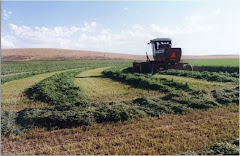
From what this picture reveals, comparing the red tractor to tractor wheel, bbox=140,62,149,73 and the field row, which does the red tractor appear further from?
the field row

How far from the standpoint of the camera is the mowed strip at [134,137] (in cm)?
615

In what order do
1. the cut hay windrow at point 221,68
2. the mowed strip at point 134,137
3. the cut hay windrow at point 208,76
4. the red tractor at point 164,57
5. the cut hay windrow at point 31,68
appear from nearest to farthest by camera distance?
the mowed strip at point 134,137 < the cut hay windrow at point 208,76 < the red tractor at point 164,57 < the cut hay windrow at point 221,68 < the cut hay windrow at point 31,68

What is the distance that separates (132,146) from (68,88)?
917cm

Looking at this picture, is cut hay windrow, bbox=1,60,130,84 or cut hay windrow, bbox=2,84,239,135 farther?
cut hay windrow, bbox=1,60,130,84

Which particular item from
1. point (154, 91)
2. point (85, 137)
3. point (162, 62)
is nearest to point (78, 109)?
point (85, 137)

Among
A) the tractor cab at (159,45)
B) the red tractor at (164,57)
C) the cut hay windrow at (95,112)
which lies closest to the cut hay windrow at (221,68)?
the red tractor at (164,57)

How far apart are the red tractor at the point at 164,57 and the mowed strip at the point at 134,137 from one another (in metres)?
12.7

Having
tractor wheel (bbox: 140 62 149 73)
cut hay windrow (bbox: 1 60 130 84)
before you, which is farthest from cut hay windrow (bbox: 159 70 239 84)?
cut hay windrow (bbox: 1 60 130 84)

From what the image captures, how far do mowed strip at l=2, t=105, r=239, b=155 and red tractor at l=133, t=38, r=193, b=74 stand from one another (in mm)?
12746

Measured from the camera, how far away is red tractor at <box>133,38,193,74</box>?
21.0 meters

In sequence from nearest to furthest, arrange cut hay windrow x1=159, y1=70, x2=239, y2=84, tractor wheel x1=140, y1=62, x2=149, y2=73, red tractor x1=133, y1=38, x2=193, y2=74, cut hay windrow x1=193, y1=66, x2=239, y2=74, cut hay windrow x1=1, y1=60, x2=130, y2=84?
1. cut hay windrow x1=159, y1=70, x2=239, y2=84
2. red tractor x1=133, y1=38, x2=193, y2=74
3. tractor wheel x1=140, y1=62, x2=149, y2=73
4. cut hay windrow x1=193, y1=66, x2=239, y2=74
5. cut hay windrow x1=1, y1=60, x2=130, y2=84

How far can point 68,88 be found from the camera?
578 inches

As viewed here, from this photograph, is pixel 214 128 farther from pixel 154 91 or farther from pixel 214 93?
pixel 154 91

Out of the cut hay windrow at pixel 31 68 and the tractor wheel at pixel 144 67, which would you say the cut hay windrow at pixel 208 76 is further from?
the cut hay windrow at pixel 31 68
